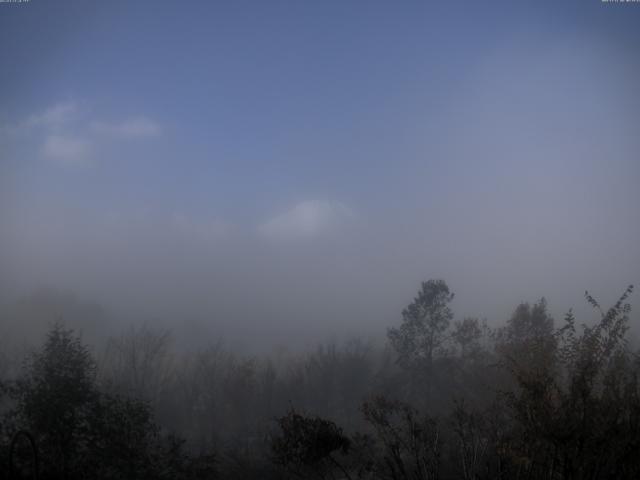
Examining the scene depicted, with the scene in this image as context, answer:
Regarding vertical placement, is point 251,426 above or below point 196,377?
below

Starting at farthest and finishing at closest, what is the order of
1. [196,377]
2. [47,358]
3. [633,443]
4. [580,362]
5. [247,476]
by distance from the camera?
[196,377] < [247,476] < [47,358] < [580,362] < [633,443]

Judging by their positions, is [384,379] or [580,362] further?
[384,379]

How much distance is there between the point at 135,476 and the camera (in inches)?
854

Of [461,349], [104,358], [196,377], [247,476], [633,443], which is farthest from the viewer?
[104,358]

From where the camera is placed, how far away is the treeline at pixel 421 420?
32.7 feet

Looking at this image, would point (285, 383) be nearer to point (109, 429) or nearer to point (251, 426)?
point (251, 426)

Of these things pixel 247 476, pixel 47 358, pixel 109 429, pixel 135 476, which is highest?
pixel 47 358

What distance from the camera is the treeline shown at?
998 centimetres

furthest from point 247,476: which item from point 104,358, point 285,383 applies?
point 104,358

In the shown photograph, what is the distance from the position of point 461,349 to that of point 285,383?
96.4 feet

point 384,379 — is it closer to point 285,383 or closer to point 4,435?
point 285,383

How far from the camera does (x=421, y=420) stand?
3200 centimetres

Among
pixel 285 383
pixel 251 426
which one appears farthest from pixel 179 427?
pixel 285 383

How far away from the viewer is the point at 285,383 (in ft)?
249
